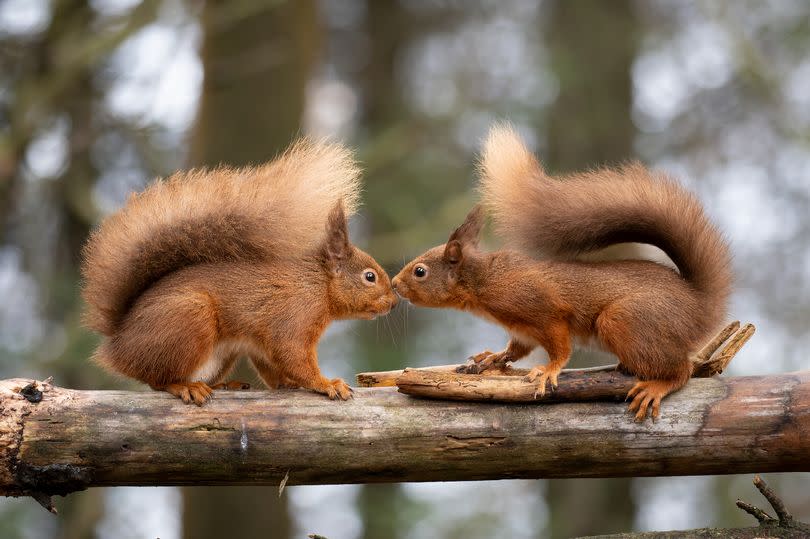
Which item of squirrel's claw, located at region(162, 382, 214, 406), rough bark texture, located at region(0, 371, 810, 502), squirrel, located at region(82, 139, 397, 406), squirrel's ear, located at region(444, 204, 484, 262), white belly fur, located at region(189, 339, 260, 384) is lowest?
rough bark texture, located at region(0, 371, 810, 502)

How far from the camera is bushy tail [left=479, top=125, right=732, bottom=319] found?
3143 mm

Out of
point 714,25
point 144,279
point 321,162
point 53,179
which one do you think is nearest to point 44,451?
point 144,279

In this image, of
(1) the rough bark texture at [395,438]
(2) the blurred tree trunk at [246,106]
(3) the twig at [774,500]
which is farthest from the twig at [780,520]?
(2) the blurred tree trunk at [246,106]

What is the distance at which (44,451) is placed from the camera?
8.71 ft

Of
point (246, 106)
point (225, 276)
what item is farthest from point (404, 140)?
point (225, 276)

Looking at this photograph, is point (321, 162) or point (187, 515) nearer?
point (321, 162)

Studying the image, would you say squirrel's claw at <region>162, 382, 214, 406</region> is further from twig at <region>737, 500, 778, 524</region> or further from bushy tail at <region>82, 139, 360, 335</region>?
twig at <region>737, 500, 778, 524</region>

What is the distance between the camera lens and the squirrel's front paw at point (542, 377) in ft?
9.27

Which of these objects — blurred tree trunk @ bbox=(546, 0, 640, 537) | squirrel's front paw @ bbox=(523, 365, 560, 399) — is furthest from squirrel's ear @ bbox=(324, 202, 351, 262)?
blurred tree trunk @ bbox=(546, 0, 640, 537)

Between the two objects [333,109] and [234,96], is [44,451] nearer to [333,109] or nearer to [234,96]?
[234,96]

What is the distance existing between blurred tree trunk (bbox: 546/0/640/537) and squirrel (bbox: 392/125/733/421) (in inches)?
123

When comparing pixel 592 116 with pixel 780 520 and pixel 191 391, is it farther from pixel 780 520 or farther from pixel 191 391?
pixel 191 391

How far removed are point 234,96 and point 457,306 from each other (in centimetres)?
245

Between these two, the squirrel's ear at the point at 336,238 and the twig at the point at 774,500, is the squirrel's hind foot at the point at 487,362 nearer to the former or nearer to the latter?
the squirrel's ear at the point at 336,238
